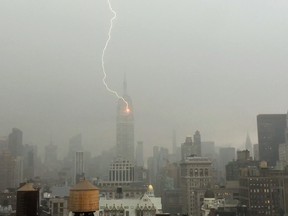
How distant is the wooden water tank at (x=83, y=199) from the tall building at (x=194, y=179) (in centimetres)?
4238

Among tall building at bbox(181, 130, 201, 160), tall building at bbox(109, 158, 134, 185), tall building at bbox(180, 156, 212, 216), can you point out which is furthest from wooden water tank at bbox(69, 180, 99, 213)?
tall building at bbox(181, 130, 201, 160)

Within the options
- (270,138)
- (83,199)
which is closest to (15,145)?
(83,199)

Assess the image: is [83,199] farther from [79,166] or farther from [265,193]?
[265,193]

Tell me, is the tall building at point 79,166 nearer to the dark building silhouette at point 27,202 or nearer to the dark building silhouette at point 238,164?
the dark building silhouette at point 27,202

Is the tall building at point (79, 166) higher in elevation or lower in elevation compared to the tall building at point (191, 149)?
lower

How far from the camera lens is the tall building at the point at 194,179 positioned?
178 feet

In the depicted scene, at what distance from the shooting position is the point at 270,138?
6675 centimetres

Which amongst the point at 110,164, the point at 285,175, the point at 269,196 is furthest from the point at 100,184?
the point at 285,175

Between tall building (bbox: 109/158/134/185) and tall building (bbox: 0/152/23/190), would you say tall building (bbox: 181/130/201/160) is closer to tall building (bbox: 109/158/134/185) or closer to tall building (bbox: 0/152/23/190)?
tall building (bbox: 109/158/134/185)

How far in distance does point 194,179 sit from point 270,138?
16370 mm

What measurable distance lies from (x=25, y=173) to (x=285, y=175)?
108ft

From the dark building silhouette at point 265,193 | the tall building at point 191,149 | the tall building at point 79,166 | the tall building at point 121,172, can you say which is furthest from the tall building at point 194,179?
the tall building at point 79,166

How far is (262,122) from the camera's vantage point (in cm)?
6272

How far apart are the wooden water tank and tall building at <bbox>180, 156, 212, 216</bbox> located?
139 feet
